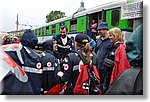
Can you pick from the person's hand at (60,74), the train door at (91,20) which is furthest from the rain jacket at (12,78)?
the train door at (91,20)

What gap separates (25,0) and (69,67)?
Result: 25.3 inches

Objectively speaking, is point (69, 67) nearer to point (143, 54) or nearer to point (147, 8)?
point (143, 54)

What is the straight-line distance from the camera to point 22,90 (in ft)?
6.50

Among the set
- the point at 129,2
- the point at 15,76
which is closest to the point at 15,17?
the point at 15,76

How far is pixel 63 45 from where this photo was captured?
6.74 feet

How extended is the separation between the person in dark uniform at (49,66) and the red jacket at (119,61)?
44 centimetres

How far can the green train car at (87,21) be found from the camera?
2.01 meters

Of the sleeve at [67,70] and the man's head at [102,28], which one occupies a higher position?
the man's head at [102,28]

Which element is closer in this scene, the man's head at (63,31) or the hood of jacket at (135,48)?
the hood of jacket at (135,48)

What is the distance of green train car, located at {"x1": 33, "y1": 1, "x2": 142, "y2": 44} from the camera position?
201 centimetres

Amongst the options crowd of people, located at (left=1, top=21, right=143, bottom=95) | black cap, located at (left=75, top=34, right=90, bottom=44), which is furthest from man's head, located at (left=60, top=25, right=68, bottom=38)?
black cap, located at (left=75, top=34, right=90, bottom=44)

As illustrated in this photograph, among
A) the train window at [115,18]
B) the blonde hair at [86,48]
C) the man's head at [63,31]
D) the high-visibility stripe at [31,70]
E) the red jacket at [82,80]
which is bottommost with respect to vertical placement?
the red jacket at [82,80]

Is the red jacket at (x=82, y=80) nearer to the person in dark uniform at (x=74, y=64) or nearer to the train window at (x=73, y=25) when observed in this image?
the person in dark uniform at (x=74, y=64)

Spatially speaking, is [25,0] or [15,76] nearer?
[15,76]
